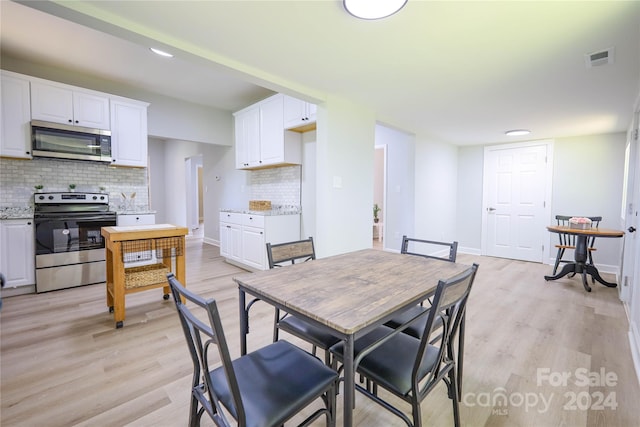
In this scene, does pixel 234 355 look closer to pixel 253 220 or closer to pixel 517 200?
pixel 253 220

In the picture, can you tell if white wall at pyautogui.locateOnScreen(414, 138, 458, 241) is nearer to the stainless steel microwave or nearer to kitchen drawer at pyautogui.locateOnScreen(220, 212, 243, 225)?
kitchen drawer at pyautogui.locateOnScreen(220, 212, 243, 225)

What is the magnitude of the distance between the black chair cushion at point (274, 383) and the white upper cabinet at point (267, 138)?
303 cm

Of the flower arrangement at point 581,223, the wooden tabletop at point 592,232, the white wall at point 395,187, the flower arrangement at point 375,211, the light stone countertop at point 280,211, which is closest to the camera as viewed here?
the wooden tabletop at point 592,232

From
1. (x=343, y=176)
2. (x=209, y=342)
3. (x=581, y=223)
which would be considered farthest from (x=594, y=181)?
(x=209, y=342)

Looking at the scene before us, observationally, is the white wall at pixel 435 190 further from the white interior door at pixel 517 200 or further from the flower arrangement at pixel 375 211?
the flower arrangement at pixel 375 211

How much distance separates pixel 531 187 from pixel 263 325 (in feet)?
16.6

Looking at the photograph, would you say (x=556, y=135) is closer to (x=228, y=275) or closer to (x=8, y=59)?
(x=228, y=275)

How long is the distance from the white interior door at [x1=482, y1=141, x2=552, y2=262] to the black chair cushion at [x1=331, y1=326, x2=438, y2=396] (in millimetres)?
4737

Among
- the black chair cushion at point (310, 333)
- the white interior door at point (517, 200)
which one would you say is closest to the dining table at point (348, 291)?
the black chair cushion at point (310, 333)

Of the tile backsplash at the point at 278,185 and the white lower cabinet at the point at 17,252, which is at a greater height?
the tile backsplash at the point at 278,185

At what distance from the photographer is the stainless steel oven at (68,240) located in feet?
10.4

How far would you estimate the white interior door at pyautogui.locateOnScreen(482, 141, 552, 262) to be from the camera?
15.8ft

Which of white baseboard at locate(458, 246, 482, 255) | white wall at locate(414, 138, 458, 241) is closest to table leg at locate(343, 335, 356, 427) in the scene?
white wall at locate(414, 138, 458, 241)

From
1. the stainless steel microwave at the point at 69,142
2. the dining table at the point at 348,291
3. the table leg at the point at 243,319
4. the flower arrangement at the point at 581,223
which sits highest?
the stainless steel microwave at the point at 69,142
